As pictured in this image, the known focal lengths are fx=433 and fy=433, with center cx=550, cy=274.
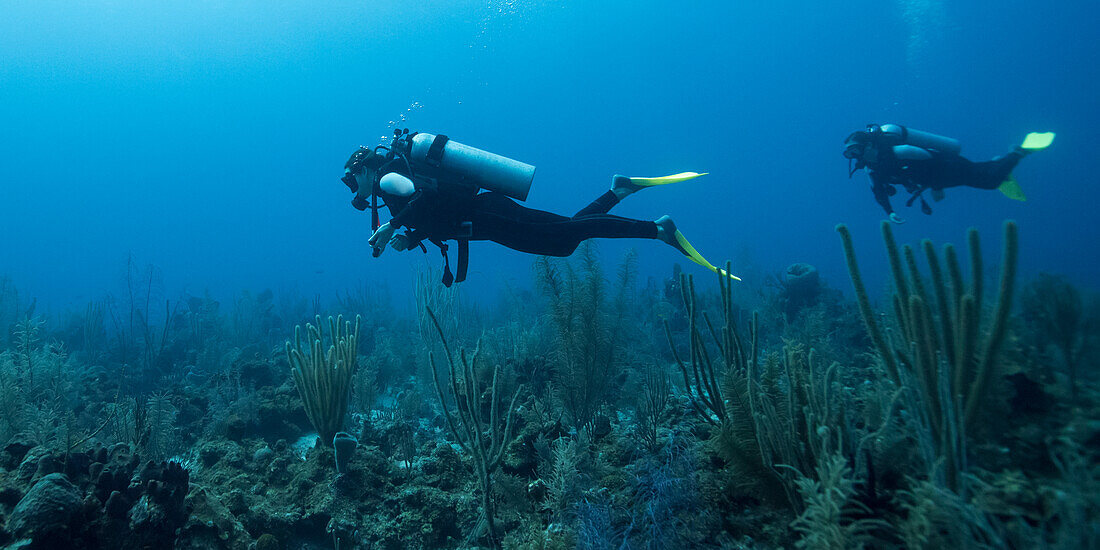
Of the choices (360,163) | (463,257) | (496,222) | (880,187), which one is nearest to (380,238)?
(463,257)

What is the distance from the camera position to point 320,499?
381 cm

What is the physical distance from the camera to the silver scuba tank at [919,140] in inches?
410

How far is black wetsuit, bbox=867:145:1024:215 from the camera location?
10414 millimetres

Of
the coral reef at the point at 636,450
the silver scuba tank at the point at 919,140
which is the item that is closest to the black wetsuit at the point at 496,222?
the coral reef at the point at 636,450

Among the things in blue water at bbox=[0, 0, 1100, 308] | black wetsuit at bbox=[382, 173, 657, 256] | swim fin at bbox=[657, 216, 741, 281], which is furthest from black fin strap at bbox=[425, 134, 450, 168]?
blue water at bbox=[0, 0, 1100, 308]

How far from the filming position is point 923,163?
10.4 meters

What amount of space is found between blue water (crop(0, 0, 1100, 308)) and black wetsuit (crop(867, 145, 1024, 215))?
183ft

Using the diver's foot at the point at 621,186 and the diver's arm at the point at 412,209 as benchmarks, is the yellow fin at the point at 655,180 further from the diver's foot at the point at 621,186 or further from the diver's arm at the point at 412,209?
the diver's arm at the point at 412,209

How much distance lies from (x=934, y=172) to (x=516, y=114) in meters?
104

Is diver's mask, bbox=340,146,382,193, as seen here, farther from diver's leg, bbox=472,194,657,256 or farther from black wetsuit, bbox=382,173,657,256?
diver's leg, bbox=472,194,657,256

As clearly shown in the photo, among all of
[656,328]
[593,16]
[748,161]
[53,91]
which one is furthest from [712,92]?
[53,91]

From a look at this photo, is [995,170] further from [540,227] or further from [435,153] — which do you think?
[435,153]

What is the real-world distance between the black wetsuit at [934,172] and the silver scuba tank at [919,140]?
159 mm

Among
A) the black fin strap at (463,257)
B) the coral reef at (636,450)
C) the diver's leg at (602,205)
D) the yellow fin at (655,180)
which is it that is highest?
the yellow fin at (655,180)
